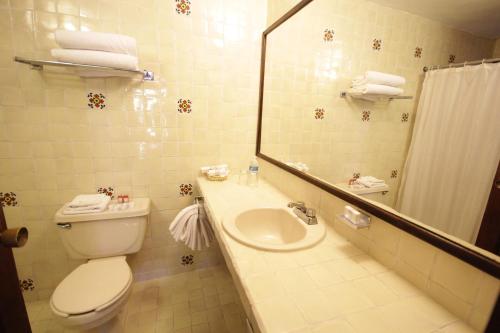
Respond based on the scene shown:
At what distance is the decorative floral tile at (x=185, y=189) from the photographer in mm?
1657

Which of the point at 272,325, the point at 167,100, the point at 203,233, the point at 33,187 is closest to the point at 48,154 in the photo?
the point at 33,187

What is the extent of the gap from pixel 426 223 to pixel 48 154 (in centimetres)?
189

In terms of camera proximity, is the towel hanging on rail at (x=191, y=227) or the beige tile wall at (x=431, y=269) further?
the towel hanging on rail at (x=191, y=227)

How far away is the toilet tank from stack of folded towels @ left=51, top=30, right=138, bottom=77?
85cm

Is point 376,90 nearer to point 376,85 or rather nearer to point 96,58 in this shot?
point 376,85

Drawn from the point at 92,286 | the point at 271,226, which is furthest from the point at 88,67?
the point at 271,226

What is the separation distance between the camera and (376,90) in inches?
32.2

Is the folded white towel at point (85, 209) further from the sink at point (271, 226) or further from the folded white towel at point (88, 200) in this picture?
the sink at point (271, 226)

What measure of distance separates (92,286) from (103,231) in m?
0.31

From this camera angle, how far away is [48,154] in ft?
4.39

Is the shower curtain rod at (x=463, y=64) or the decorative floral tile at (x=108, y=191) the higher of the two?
the shower curtain rod at (x=463, y=64)

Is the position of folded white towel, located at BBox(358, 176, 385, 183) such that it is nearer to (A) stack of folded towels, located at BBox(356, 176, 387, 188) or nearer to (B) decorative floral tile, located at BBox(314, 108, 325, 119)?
(A) stack of folded towels, located at BBox(356, 176, 387, 188)

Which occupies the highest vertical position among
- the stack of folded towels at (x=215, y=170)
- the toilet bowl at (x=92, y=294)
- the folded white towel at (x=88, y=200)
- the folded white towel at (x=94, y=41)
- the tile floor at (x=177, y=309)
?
the folded white towel at (x=94, y=41)

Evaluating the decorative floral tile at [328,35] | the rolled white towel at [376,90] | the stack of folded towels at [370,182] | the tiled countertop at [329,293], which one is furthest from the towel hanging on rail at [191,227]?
the decorative floral tile at [328,35]
